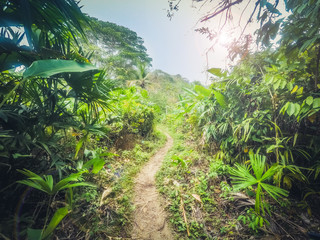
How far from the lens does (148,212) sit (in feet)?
7.11

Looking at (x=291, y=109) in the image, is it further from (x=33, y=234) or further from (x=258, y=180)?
(x=33, y=234)

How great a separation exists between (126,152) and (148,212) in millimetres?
1689

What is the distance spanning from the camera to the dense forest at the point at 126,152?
4.54 feet

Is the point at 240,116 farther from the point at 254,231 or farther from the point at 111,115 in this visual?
the point at 111,115

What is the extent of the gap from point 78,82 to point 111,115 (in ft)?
6.93

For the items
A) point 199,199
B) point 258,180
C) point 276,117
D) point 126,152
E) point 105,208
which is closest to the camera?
point 258,180

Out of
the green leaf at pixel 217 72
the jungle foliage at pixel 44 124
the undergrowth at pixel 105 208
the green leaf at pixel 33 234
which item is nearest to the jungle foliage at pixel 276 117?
the green leaf at pixel 217 72

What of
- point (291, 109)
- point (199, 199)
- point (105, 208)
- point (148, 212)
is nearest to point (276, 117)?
point (291, 109)

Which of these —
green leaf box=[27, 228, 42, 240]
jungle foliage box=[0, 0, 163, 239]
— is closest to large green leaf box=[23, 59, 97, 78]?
jungle foliage box=[0, 0, 163, 239]

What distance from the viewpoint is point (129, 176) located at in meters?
2.83

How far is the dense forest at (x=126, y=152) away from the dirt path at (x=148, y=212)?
9 centimetres

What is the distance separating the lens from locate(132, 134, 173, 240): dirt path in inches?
72.7

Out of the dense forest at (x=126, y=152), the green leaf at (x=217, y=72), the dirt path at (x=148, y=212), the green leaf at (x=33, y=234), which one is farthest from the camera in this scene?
the green leaf at (x=217, y=72)

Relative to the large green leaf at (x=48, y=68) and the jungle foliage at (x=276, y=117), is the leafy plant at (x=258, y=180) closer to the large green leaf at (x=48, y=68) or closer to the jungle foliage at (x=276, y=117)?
the jungle foliage at (x=276, y=117)
